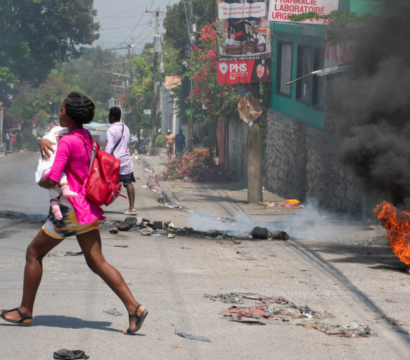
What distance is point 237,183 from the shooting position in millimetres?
21594

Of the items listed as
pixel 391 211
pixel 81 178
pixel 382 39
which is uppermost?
pixel 382 39

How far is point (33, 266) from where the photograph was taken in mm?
4102

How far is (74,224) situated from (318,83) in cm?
1168

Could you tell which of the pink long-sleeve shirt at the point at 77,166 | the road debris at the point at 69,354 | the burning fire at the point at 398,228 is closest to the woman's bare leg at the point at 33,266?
the pink long-sleeve shirt at the point at 77,166

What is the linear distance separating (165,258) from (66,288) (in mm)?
1816

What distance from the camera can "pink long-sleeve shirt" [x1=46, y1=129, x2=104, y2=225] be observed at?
3.86m

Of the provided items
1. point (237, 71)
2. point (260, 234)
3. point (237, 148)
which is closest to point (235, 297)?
point (260, 234)

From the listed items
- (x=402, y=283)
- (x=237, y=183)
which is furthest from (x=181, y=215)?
(x=237, y=183)

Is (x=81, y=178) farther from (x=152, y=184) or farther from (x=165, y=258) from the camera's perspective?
(x=152, y=184)

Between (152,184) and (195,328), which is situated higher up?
(195,328)

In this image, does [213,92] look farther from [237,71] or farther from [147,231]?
[147,231]

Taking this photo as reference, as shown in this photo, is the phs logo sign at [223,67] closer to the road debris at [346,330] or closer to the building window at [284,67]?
the building window at [284,67]

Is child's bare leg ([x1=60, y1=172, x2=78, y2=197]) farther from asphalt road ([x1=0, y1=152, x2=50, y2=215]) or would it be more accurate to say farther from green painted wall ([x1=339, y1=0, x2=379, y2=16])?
green painted wall ([x1=339, y1=0, x2=379, y2=16])

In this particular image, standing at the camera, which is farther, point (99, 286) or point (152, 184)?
point (152, 184)
